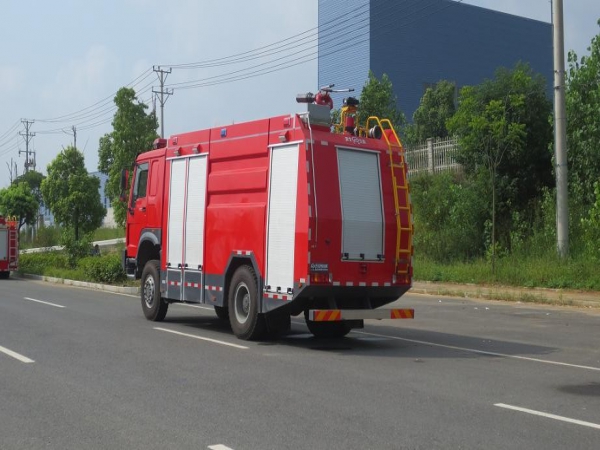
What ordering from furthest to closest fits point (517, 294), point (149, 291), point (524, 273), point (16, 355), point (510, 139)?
point (510, 139) < point (524, 273) < point (517, 294) < point (149, 291) < point (16, 355)

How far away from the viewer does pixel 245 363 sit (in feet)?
31.9

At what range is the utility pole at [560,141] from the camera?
22141 mm

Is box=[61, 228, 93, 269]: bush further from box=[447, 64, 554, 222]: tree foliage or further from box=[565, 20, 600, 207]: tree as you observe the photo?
box=[565, 20, 600, 207]: tree

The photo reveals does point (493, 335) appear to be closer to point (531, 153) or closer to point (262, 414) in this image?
point (262, 414)

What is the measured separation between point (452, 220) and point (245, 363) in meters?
19.1

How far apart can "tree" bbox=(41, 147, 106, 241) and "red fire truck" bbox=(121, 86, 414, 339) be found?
1265 inches

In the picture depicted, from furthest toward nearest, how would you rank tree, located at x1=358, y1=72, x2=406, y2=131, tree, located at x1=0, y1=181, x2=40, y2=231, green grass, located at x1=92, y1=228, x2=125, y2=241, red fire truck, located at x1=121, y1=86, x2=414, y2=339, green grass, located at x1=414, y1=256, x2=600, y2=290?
green grass, located at x1=92, y1=228, x2=125, y2=241
tree, located at x1=0, y1=181, x2=40, y2=231
tree, located at x1=358, y1=72, x2=406, y2=131
green grass, located at x1=414, y1=256, x2=600, y2=290
red fire truck, located at x1=121, y1=86, x2=414, y2=339

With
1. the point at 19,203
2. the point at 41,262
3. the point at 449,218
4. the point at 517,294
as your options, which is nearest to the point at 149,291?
the point at 517,294

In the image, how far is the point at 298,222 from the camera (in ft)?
35.6

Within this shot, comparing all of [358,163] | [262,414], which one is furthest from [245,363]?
[358,163]

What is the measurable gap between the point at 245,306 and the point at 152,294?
3332 millimetres

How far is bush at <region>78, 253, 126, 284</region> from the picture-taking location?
25.2 metres

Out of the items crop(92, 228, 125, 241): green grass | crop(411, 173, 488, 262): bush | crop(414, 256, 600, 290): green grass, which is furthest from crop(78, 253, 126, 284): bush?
crop(92, 228, 125, 241): green grass

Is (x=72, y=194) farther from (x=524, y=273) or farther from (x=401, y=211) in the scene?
(x=401, y=211)
